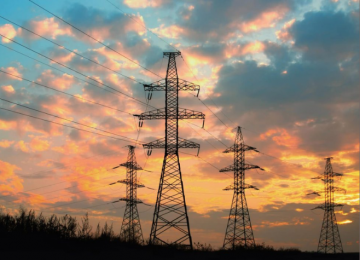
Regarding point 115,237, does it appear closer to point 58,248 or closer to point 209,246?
point 58,248

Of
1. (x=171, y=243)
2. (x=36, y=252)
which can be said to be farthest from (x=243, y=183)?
(x=36, y=252)

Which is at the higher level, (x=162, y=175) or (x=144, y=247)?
(x=162, y=175)

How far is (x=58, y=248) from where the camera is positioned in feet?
79.4

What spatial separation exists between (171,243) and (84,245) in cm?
1050

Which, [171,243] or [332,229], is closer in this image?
[171,243]

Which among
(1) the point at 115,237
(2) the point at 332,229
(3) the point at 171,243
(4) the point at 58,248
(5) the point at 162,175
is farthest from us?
(2) the point at 332,229

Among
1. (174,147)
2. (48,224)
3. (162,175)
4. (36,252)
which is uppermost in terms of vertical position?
(174,147)

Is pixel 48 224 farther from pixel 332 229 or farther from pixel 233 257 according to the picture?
pixel 332 229

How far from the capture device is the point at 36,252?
22469mm

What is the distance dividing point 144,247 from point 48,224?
7.00 meters

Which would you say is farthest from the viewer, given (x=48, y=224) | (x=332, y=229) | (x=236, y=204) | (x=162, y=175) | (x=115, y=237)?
(x=332, y=229)

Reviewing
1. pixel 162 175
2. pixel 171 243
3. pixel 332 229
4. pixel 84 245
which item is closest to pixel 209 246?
pixel 171 243

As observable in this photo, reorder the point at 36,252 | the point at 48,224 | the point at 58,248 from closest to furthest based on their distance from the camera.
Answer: the point at 36,252
the point at 58,248
the point at 48,224

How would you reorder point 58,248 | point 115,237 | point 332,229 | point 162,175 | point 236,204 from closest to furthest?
1. point 58,248
2. point 115,237
3. point 162,175
4. point 236,204
5. point 332,229
